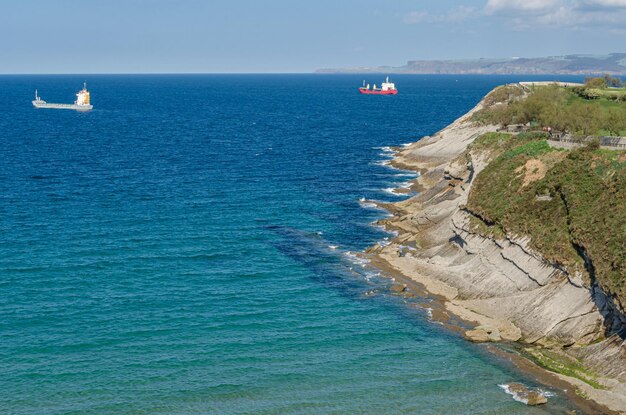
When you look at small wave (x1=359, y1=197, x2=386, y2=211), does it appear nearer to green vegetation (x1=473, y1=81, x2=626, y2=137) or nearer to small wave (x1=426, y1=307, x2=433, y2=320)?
green vegetation (x1=473, y1=81, x2=626, y2=137)

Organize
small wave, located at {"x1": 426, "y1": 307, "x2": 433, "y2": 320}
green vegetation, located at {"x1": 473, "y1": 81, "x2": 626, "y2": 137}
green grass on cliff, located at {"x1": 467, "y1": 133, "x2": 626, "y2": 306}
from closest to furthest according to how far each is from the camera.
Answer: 1. green grass on cliff, located at {"x1": 467, "y1": 133, "x2": 626, "y2": 306}
2. small wave, located at {"x1": 426, "y1": 307, "x2": 433, "y2": 320}
3. green vegetation, located at {"x1": 473, "y1": 81, "x2": 626, "y2": 137}

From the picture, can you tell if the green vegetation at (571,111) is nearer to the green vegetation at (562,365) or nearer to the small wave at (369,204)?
the small wave at (369,204)


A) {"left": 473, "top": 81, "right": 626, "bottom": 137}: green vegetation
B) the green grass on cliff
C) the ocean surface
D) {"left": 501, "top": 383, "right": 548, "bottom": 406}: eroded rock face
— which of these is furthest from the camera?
{"left": 473, "top": 81, "right": 626, "bottom": 137}: green vegetation

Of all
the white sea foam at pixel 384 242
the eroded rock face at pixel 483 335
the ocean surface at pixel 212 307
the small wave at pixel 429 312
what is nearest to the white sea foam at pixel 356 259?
the ocean surface at pixel 212 307

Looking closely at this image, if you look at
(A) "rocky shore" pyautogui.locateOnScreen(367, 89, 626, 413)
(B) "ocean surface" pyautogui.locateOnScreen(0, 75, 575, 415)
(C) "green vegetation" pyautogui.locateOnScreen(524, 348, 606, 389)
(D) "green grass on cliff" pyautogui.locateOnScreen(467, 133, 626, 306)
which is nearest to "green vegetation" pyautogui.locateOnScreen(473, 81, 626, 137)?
(D) "green grass on cliff" pyautogui.locateOnScreen(467, 133, 626, 306)

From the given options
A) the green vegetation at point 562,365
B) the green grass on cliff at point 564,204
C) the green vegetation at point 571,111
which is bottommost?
the green vegetation at point 562,365

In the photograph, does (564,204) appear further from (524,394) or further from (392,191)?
(392,191)
